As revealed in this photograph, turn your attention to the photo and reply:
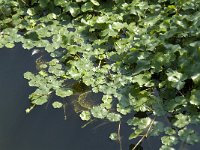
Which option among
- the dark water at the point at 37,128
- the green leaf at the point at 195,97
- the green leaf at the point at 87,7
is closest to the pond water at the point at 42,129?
the dark water at the point at 37,128

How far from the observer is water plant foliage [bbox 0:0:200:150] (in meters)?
3.51

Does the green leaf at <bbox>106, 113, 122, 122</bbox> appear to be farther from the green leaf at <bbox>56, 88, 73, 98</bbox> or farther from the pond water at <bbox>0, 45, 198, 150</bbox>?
the green leaf at <bbox>56, 88, 73, 98</bbox>

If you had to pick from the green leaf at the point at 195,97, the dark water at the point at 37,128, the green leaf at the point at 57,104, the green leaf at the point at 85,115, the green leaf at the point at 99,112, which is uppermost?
the green leaf at the point at 195,97

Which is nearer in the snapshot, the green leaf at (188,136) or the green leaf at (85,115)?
the green leaf at (188,136)

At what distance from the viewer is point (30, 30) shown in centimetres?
486

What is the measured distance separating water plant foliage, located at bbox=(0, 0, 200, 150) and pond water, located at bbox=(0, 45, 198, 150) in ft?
0.28

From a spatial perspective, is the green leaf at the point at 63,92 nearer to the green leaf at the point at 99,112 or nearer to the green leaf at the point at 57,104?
the green leaf at the point at 57,104

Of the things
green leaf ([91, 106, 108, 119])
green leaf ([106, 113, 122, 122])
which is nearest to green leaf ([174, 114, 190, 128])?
green leaf ([106, 113, 122, 122])

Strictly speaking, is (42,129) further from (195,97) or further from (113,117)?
(195,97)

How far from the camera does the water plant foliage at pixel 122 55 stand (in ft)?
11.5

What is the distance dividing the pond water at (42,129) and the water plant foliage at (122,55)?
87mm

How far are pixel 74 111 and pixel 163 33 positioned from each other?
1.24m

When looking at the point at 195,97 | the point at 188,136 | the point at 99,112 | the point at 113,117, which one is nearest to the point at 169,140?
the point at 188,136

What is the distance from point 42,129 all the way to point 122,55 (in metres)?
1.15
